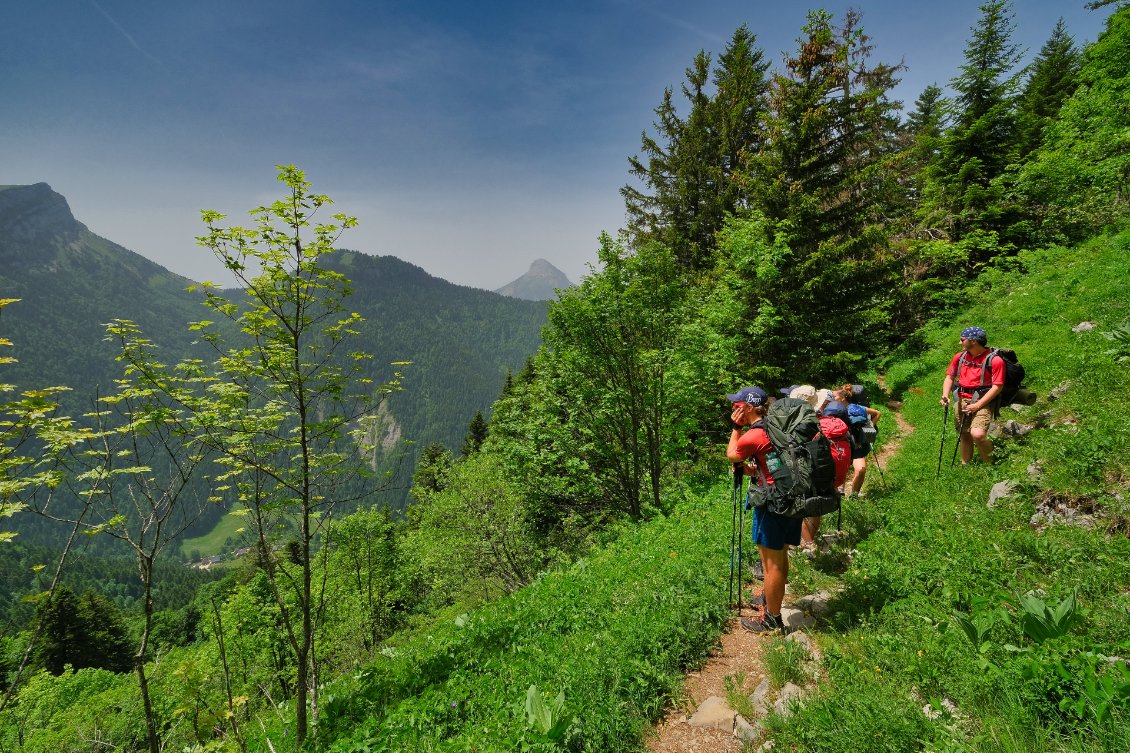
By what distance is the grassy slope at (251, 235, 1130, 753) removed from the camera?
2.98 m

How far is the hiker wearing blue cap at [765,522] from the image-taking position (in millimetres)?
4914

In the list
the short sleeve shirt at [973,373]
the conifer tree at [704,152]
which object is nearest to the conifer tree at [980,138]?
the conifer tree at [704,152]

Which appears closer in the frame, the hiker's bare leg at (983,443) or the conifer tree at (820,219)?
the hiker's bare leg at (983,443)

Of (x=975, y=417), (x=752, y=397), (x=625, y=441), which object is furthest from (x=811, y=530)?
(x=625, y=441)

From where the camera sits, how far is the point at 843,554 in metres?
6.27

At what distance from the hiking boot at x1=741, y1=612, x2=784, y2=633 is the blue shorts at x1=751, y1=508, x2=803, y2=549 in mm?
869

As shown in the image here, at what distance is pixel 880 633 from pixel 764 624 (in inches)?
52.2

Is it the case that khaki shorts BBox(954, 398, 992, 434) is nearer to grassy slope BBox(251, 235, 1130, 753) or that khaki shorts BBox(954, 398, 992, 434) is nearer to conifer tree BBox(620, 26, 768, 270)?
grassy slope BBox(251, 235, 1130, 753)

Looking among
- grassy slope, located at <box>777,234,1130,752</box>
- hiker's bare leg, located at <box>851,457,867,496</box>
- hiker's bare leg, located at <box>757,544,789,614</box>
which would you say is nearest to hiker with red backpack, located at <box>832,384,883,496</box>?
hiker's bare leg, located at <box>851,457,867,496</box>

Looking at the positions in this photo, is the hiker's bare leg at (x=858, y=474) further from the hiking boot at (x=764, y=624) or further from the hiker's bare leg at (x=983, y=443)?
the hiking boot at (x=764, y=624)

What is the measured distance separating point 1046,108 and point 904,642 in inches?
1580

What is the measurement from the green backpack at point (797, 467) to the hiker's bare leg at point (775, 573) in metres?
0.51

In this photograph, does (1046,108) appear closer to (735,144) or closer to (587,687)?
(735,144)

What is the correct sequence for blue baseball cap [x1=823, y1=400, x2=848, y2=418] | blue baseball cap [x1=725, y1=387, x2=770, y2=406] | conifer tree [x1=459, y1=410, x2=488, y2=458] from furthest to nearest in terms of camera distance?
conifer tree [x1=459, y1=410, x2=488, y2=458] → blue baseball cap [x1=823, y1=400, x2=848, y2=418] → blue baseball cap [x1=725, y1=387, x2=770, y2=406]
